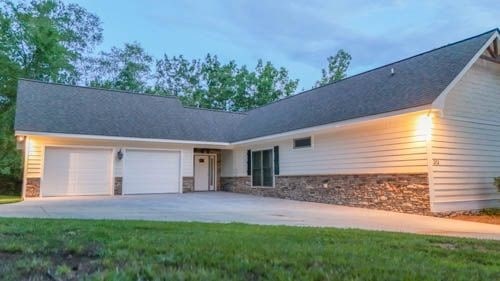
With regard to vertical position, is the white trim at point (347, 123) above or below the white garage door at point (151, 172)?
above

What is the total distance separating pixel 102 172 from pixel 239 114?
320 inches

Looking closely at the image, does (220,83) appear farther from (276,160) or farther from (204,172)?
(276,160)

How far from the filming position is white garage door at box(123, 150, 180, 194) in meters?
15.5

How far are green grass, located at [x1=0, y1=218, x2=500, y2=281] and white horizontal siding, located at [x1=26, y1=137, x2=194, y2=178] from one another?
31.2ft

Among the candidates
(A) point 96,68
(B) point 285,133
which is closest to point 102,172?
(B) point 285,133

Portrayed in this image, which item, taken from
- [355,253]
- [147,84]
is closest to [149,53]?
[147,84]

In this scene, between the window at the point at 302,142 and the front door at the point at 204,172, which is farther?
the front door at the point at 204,172

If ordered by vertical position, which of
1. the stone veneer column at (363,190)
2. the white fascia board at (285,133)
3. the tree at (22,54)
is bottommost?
the stone veneer column at (363,190)

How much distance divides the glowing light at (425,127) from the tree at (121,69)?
77.8ft

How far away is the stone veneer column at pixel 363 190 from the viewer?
9500 millimetres

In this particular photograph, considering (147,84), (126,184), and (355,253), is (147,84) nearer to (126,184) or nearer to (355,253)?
(126,184)

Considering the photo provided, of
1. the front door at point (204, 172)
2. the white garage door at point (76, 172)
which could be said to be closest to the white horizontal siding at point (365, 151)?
the front door at point (204, 172)

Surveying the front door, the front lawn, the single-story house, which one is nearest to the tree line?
the single-story house

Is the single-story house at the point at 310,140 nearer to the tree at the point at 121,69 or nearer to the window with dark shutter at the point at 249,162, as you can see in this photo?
the window with dark shutter at the point at 249,162
